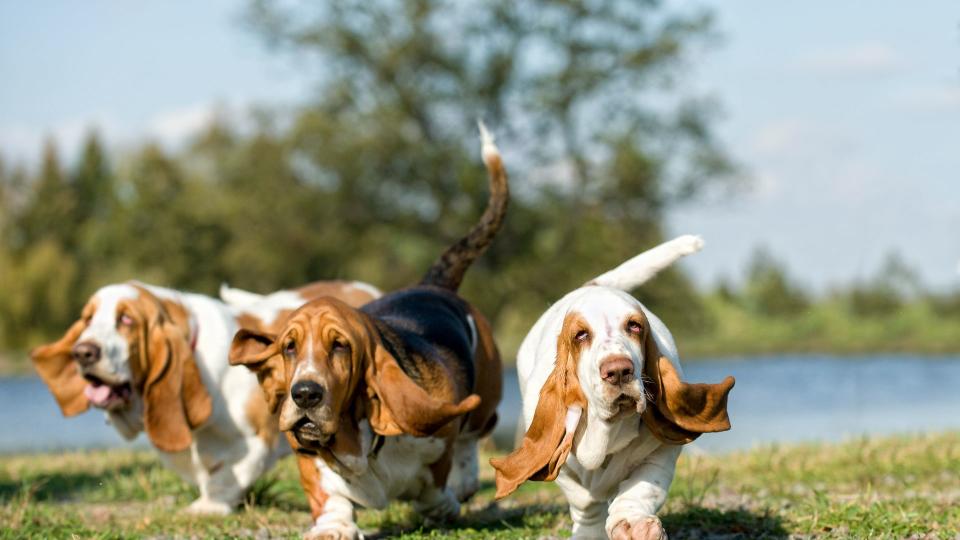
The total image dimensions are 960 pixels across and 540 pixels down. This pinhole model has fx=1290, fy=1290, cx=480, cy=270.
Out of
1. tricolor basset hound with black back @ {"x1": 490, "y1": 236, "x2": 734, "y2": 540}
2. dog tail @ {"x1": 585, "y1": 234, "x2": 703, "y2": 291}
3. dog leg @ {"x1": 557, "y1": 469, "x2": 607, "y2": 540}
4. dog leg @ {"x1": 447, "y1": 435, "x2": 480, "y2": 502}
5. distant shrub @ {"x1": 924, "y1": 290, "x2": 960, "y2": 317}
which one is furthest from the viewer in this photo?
distant shrub @ {"x1": 924, "y1": 290, "x2": 960, "y2": 317}

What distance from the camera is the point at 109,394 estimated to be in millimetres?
7301

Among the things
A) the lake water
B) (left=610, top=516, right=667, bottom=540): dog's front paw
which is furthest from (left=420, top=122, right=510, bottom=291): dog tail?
the lake water

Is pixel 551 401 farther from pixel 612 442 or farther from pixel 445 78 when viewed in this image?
pixel 445 78

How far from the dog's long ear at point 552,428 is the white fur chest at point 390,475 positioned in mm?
1048

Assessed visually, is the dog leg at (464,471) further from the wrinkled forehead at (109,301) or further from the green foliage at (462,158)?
the green foliage at (462,158)

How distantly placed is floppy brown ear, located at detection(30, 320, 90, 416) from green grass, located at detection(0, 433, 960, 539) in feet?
1.80

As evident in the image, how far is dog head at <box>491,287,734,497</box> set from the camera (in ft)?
15.4

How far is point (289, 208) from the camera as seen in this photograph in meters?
28.2

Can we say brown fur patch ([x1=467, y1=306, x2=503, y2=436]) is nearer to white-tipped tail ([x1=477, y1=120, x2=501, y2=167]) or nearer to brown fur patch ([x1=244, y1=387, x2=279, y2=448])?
white-tipped tail ([x1=477, y1=120, x2=501, y2=167])

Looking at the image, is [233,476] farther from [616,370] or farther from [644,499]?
[616,370]

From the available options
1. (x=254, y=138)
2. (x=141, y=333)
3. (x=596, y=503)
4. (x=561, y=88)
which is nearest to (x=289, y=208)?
(x=254, y=138)

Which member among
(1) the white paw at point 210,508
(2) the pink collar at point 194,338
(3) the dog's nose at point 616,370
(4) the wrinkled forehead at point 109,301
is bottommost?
(1) the white paw at point 210,508

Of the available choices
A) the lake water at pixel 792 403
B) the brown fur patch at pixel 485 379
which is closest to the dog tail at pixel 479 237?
the brown fur patch at pixel 485 379

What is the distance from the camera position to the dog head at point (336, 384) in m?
5.29
